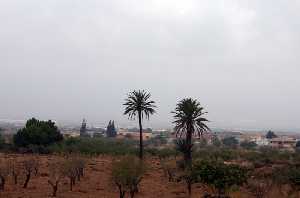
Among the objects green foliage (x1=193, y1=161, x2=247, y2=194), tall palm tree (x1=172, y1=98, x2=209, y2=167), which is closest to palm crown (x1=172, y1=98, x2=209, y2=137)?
tall palm tree (x1=172, y1=98, x2=209, y2=167)

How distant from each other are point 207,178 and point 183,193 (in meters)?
5.52

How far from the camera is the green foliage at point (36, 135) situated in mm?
84938

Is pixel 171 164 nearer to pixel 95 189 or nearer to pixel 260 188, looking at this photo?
pixel 95 189

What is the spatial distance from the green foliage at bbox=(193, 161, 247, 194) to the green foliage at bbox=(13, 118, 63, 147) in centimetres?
5573

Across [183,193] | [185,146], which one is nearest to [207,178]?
[183,193]

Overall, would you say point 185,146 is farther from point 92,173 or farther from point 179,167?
point 92,173

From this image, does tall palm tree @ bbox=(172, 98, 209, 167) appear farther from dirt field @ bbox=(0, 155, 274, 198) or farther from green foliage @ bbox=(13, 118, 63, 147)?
green foliage @ bbox=(13, 118, 63, 147)

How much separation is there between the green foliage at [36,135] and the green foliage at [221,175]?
55726mm

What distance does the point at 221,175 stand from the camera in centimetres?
3322

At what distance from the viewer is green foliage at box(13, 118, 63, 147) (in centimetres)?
8494

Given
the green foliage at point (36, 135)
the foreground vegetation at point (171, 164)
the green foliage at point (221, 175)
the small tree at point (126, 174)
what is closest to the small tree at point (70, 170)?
the foreground vegetation at point (171, 164)

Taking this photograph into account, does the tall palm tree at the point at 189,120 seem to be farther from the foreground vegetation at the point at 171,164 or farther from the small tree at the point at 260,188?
the small tree at the point at 260,188

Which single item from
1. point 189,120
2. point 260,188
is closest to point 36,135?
point 189,120

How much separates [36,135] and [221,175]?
58132 mm
